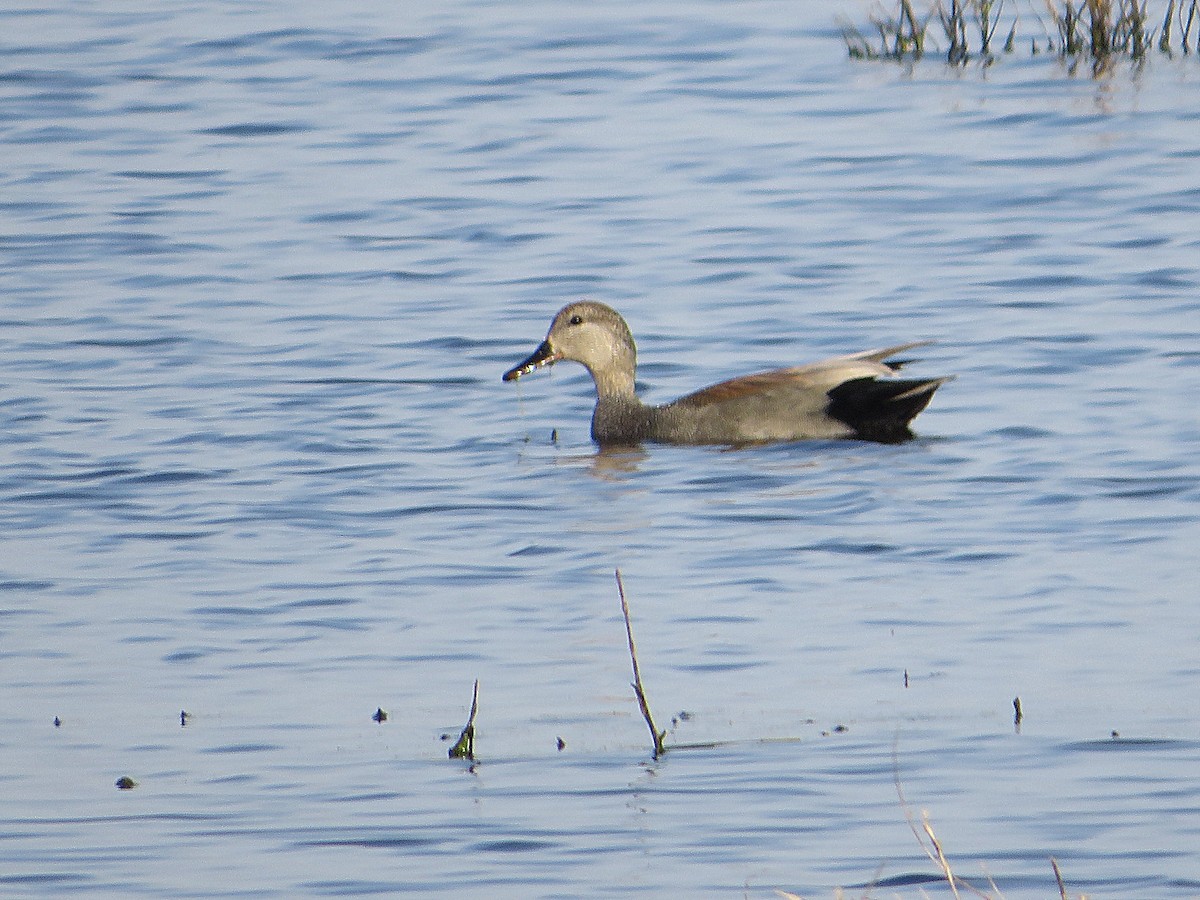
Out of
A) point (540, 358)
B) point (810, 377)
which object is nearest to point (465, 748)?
point (810, 377)

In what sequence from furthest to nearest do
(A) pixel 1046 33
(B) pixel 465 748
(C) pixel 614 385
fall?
(A) pixel 1046 33
(C) pixel 614 385
(B) pixel 465 748

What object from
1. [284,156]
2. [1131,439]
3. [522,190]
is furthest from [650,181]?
[1131,439]

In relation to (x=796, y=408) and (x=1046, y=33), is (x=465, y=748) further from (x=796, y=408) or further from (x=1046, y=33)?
(x=1046, y=33)

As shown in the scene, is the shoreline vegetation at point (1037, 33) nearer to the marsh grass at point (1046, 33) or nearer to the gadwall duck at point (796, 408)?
the marsh grass at point (1046, 33)

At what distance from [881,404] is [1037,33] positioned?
10.1 m

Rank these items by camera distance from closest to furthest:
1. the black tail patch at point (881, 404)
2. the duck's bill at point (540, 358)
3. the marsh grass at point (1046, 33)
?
the black tail patch at point (881, 404) < the duck's bill at point (540, 358) < the marsh grass at point (1046, 33)

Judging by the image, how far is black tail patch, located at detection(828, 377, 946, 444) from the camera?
35.6 feet

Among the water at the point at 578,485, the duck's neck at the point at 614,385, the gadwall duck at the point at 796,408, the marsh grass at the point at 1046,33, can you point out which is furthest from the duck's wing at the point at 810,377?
the marsh grass at the point at 1046,33

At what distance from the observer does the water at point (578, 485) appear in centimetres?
614

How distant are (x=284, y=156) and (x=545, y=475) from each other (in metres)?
7.47

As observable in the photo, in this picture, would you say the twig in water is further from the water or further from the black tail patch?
the black tail patch

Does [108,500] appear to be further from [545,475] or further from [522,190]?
[522,190]

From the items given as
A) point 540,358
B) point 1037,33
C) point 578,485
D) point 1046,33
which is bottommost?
point 578,485

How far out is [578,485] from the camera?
10391 mm
